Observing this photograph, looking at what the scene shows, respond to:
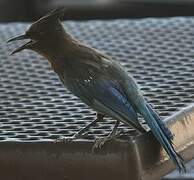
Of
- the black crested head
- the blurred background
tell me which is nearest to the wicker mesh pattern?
the black crested head

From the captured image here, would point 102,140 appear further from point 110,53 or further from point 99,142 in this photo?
point 110,53

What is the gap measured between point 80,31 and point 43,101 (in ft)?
2.86

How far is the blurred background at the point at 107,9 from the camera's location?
412 cm

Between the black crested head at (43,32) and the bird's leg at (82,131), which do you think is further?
the black crested head at (43,32)

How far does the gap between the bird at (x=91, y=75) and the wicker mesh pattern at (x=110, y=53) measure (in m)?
0.05

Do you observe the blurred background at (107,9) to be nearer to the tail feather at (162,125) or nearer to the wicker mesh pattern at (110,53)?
the wicker mesh pattern at (110,53)

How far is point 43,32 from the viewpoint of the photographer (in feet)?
5.65

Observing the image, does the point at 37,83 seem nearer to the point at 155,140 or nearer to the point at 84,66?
the point at 84,66

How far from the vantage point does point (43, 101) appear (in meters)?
1.92

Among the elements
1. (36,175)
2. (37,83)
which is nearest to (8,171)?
(36,175)

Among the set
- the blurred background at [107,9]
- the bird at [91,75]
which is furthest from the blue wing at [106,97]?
the blurred background at [107,9]

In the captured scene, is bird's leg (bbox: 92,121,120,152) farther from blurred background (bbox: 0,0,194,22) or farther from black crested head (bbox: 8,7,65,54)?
blurred background (bbox: 0,0,194,22)

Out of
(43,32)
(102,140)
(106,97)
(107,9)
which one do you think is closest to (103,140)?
(102,140)

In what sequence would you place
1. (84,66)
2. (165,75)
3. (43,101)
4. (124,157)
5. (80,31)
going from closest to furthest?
(124,157)
(84,66)
(43,101)
(165,75)
(80,31)
